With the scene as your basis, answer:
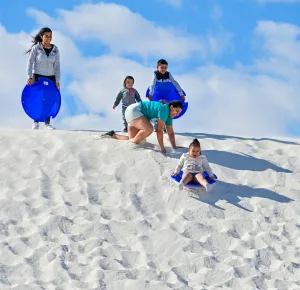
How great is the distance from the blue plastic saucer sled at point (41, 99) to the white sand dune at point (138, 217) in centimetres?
62

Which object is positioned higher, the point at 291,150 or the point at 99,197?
the point at 291,150

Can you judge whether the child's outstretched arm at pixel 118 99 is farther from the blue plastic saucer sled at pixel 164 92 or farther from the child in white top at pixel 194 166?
the child in white top at pixel 194 166

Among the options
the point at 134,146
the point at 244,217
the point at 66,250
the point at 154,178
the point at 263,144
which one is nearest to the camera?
the point at 66,250

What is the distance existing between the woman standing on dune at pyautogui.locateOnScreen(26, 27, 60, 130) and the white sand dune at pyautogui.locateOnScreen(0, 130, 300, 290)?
3.24ft

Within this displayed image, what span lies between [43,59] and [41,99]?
2.02 ft

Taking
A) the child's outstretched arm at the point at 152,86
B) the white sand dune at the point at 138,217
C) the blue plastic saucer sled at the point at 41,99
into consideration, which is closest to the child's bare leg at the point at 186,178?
the white sand dune at the point at 138,217

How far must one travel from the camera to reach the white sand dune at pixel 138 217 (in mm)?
7211

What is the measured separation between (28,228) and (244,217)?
2.52 m

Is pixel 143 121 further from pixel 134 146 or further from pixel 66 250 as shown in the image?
pixel 66 250

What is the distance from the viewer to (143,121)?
32.1 ft

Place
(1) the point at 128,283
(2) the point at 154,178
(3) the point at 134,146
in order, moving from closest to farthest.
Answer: (1) the point at 128,283
(2) the point at 154,178
(3) the point at 134,146

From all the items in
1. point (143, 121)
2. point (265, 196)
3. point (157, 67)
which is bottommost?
point (265, 196)

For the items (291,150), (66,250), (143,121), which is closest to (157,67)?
(143,121)

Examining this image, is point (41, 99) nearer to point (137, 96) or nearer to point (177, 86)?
point (137, 96)
